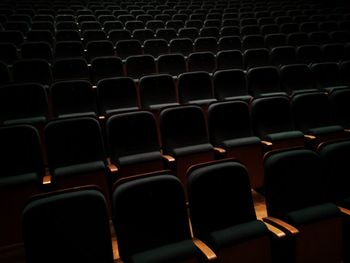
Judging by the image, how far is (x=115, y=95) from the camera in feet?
A: 2.08

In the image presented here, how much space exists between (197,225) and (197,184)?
42 millimetres

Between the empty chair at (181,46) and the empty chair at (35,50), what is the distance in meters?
0.31

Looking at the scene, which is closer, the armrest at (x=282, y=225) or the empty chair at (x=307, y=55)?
the armrest at (x=282, y=225)

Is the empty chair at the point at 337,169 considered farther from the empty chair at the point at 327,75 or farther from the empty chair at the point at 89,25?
the empty chair at the point at 89,25

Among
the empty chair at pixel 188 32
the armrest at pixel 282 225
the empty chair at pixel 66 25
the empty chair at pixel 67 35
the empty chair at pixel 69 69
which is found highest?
the empty chair at pixel 66 25

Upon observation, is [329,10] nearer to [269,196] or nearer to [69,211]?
[269,196]

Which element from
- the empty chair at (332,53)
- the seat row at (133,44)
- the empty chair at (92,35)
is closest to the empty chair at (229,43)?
the seat row at (133,44)

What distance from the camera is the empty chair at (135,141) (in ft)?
1.58

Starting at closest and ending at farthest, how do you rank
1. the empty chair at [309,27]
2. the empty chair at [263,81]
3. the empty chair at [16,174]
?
the empty chair at [16,174]
the empty chair at [263,81]
the empty chair at [309,27]

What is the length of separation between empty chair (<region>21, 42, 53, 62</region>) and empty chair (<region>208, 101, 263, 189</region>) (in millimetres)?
475

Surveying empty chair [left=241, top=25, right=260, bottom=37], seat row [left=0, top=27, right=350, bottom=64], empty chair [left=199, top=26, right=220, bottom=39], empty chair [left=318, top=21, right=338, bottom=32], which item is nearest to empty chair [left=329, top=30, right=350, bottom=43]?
seat row [left=0, top=27, right=350, bottom=64]

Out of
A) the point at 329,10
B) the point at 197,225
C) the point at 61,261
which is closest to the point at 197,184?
the point at 197,225

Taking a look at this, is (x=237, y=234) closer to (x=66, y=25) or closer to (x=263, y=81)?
(x=263, y=81)

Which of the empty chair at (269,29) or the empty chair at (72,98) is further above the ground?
the empty chair at (269,29)
